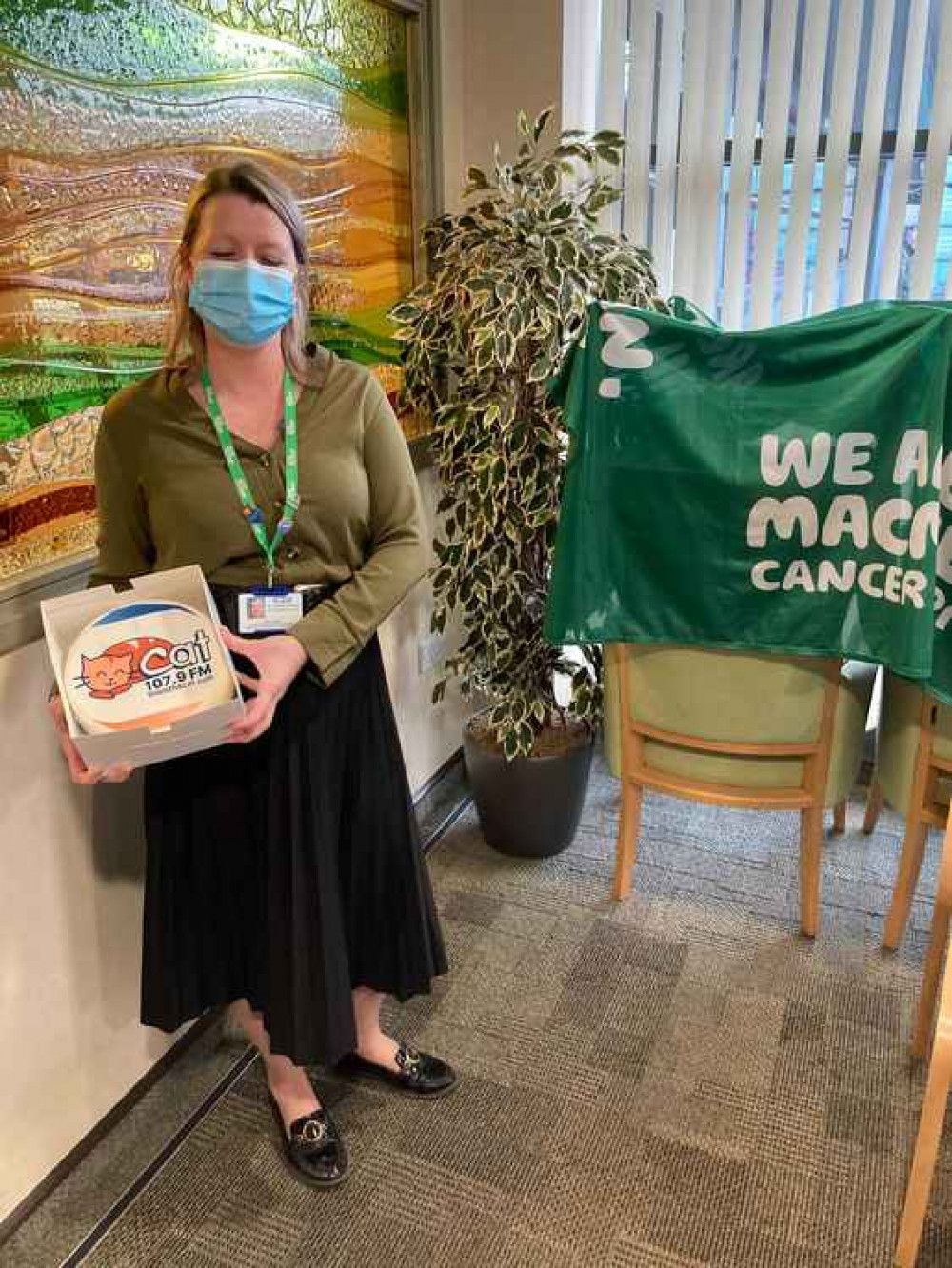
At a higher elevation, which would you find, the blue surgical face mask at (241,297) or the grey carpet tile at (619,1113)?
the blue surgical face mask at (241,297)

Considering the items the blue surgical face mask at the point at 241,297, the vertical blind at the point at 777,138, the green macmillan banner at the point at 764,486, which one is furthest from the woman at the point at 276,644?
the vertical blind at the point at 777,138

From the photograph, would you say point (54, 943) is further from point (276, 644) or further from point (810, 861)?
point (810, 861)

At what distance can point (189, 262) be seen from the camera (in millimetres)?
1378

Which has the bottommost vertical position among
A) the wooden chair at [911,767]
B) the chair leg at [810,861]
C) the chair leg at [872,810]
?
the chair leg at [872,810]

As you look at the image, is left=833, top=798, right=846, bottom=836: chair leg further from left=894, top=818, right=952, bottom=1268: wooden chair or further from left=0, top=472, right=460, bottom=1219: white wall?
left=0, top=472, right=460, bottom=1219: white wall

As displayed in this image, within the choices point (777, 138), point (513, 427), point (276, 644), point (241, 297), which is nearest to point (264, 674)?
point (276, 644)

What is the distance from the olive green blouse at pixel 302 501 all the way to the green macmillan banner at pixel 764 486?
68cm

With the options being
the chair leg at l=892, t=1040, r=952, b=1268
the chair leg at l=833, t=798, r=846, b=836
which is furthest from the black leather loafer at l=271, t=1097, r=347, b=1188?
the chair leg at l=833, t=798, r=846, b=836

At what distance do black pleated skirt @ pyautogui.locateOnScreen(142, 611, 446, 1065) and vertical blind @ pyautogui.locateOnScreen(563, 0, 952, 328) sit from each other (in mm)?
1842

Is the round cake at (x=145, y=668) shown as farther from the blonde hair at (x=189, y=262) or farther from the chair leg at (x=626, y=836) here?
the chair leg at (x=626, y=836)

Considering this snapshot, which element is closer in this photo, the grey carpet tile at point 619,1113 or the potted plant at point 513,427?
the grey carpet tile at point 619,1113

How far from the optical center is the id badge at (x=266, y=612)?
1.44 m

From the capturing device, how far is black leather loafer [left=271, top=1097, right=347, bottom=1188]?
171 cm

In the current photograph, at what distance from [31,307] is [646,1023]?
1.72 m
